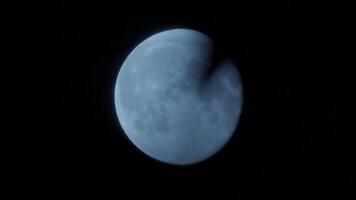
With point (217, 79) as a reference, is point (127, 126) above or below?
below

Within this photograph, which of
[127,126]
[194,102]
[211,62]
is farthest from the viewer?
[127,126]

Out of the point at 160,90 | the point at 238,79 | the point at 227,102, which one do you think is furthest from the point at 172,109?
the point at 238,79

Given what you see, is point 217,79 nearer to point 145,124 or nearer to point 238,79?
point 238,79

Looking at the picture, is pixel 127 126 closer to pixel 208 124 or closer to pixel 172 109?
pixel 172 109

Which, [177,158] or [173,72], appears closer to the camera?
[173,72]

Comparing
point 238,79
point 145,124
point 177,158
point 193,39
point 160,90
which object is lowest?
point 177,158

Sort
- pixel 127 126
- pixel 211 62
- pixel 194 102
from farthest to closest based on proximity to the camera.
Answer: pixel 127 126, pixel 211 62, pixel 194 102

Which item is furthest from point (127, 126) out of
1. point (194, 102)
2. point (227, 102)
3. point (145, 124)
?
→ point (227, 102)
